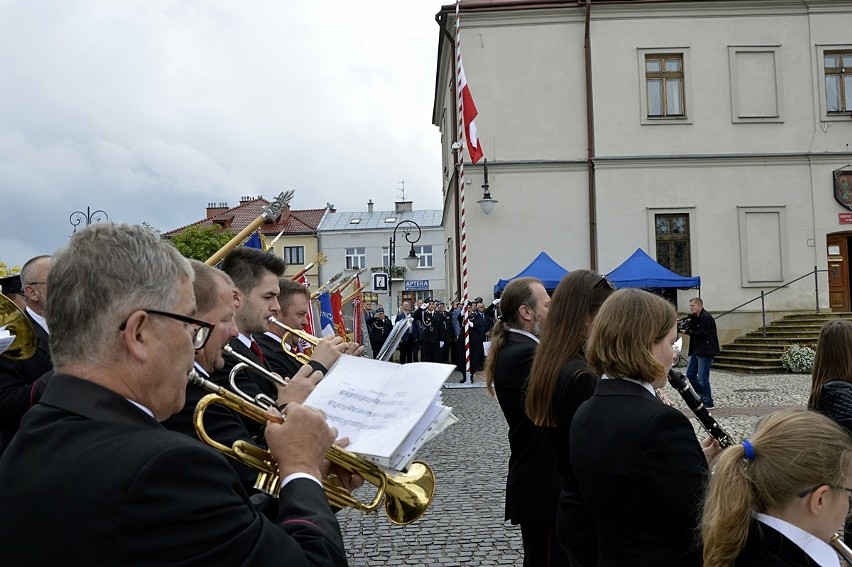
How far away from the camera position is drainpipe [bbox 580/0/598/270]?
22719 mm

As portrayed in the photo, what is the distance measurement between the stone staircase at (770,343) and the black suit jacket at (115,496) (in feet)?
65.7

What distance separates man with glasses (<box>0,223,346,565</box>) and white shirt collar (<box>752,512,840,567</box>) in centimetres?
120

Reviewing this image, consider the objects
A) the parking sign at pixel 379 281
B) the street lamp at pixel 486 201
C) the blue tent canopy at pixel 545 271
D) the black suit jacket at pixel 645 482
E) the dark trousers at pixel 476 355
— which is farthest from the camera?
the dark trousers at pixel 476 355

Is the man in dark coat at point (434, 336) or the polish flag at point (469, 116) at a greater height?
the polish flag at point (469, 116)

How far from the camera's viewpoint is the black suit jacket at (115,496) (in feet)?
4.92

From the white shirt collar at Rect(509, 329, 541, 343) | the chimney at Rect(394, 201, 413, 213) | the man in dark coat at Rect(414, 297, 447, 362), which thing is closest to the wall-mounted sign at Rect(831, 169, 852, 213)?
the man in dark coat at Rect(414, 297, 447, 362)

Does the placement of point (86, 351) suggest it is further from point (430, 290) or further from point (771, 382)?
point (430, 290)

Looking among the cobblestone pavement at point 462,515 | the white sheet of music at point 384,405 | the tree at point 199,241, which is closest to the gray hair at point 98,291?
the white sheet of music at point 384,405

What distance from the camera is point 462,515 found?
679 cm

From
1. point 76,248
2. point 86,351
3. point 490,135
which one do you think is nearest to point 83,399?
point 86,351

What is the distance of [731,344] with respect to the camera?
72.8 feet

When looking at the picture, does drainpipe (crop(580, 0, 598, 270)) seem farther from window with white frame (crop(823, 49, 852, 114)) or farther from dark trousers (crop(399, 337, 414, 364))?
window with white frame (crop(823, 49, 852, 114))

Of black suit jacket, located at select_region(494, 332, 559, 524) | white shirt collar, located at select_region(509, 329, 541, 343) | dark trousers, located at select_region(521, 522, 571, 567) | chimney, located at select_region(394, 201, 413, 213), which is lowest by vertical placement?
dark trousers, located at select_region(521, 522, 571, 567)

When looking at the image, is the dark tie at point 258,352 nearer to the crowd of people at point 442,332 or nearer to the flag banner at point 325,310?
the flag banner at point 325,310
